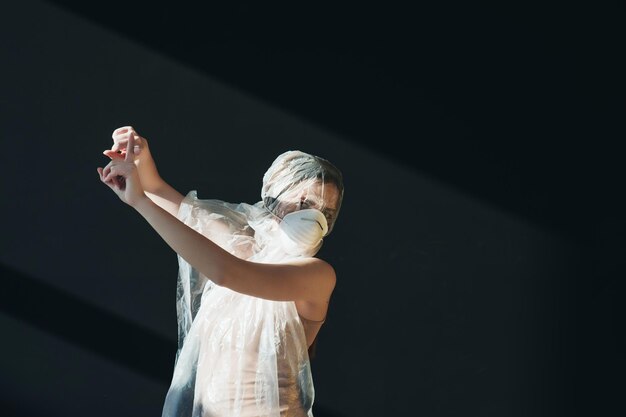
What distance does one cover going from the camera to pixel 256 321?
1.78m

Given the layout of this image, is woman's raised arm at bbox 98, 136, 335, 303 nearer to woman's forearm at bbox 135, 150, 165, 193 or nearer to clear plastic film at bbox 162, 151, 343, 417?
clear plastic film at bbox 162, 151, 343, 417

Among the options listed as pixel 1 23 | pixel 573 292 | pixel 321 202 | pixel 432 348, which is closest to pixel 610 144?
pixel 573 292

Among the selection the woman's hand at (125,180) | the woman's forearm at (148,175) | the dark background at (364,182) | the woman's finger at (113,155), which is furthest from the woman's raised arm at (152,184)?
the dark background at (364,182)

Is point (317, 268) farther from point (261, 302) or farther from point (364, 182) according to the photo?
point (364, 182)

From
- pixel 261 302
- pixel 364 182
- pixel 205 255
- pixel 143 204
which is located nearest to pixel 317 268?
pixel 261 302

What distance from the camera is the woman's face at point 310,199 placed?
72.1 inches

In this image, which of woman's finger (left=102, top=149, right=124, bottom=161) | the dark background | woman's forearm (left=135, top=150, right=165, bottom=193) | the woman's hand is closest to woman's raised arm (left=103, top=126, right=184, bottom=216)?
woman's forearm (left=135, top=150, right=165, bottom=193)

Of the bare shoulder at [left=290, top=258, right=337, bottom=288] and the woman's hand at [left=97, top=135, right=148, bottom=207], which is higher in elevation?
the woman's hand at [left=97, top=135, right=148, bottom=207]

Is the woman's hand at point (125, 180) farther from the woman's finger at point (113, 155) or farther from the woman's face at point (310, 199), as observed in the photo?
the woman's face at point (310, 199)

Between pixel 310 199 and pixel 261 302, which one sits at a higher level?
pixel 310 199

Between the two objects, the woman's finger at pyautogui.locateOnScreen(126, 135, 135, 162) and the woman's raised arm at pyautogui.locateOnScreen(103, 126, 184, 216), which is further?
the woman's raised arm at pyautogui.locateOnScreen(103, 126, 184, 216)

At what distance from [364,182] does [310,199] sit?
5.45 feet

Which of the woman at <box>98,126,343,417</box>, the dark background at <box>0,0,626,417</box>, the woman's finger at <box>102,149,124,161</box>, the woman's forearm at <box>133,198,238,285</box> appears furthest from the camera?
the dark background at <box>0,0,626,417</box>

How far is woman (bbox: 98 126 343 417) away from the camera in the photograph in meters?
1.72
